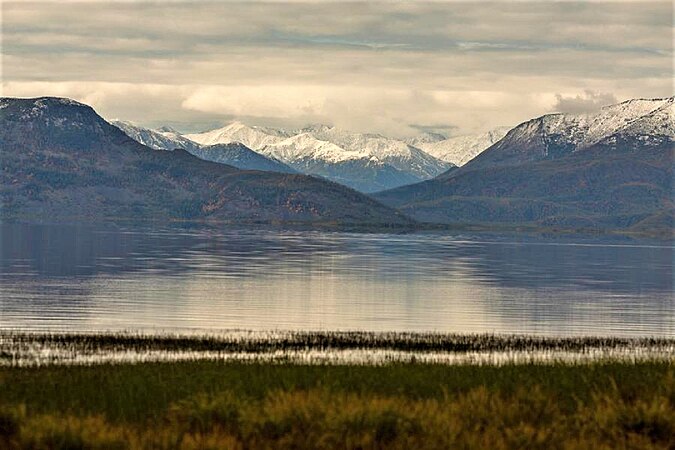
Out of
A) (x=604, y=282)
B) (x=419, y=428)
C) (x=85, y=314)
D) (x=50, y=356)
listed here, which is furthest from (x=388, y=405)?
(x=604, y=282)

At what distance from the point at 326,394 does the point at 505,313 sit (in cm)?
7132

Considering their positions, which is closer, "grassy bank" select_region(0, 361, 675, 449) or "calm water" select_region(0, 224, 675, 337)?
"grassy bank" select_region(0, 361, 675, 449)

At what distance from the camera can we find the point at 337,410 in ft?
106

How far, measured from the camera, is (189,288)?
4961 inches

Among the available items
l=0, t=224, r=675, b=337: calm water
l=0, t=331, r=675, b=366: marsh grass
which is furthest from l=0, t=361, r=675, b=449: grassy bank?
l=0, t=224, r=675, b=337: calm water

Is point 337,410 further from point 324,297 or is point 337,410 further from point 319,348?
A: point 324,297

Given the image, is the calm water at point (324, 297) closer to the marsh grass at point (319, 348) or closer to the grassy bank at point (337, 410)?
the marsh grass at point (319, 348)

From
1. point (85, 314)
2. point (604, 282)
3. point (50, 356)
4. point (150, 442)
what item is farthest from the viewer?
point (604, 282)

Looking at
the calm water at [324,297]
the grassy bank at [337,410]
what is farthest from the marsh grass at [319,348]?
the grassy bank at [337,410]

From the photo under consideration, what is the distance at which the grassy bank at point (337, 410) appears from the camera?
30.1 meters

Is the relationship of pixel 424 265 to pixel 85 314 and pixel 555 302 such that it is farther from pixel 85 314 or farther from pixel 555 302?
pixel 85 314

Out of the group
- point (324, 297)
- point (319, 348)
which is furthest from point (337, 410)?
point (324, 297)

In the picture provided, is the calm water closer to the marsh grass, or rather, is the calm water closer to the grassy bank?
the marsh grass

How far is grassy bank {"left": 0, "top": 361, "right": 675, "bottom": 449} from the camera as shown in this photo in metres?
30.1
